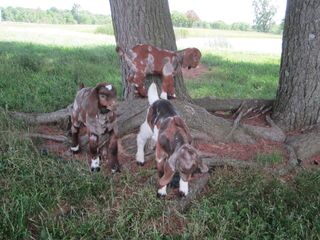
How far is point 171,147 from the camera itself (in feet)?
11.3

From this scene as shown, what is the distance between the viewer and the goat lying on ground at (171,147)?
10.9 feet

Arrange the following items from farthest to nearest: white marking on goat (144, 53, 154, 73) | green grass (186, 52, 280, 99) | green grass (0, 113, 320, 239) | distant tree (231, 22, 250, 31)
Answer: distant tree (231, 22, 250, 31)
green grass (186, 52, 280, 99)
white marking on goat (144, 53, 154, 73)
green grass (0, 113, 320, 239)

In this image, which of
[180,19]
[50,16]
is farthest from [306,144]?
[50,16]

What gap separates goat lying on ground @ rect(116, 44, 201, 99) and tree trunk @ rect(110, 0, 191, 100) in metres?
0.43

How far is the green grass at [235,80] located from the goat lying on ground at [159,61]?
338 cm

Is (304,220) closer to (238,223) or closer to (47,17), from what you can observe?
(238,223)

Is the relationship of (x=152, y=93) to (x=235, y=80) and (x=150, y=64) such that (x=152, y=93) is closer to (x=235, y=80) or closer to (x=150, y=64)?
(x=150, y=64)

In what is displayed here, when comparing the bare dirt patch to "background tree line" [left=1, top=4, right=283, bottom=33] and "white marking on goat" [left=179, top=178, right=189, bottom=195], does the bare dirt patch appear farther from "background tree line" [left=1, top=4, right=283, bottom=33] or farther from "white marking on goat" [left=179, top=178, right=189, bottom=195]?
"background tree line" [left=1, top=4, right=283, bottom=33]

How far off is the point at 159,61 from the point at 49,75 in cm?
495

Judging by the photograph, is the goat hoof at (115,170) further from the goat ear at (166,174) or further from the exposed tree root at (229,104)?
the exposed tree root at (229,104)

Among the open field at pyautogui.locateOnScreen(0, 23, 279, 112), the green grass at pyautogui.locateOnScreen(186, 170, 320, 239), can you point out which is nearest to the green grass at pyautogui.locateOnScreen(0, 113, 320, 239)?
the green grass at pyautogui.locateOnScreen(186, 170, 320, 239)

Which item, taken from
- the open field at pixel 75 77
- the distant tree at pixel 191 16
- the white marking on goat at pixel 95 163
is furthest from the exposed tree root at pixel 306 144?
the distant tree at pixel 191 16

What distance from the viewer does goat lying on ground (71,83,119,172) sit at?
384cm

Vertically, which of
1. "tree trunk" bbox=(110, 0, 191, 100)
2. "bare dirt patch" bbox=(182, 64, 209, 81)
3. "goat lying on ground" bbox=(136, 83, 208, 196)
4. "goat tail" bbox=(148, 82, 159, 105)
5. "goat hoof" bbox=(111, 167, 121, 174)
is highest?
"tree trunk" bbox=(110, 0, 191, 100)
